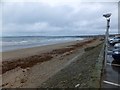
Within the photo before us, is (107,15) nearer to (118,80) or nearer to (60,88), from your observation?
(118,80)

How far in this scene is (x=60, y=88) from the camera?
1035 cm

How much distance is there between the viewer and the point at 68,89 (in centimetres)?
983

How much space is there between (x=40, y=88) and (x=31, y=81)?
2.80 m

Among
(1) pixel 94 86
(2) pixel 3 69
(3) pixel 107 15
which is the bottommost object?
(2) pixel 3 69

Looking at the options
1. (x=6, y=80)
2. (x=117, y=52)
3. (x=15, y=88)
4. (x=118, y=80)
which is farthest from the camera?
(x=117, y=52)

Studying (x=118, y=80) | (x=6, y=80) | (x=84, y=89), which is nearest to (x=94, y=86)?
(x=84, y=89)

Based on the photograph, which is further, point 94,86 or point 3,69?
point 3,69

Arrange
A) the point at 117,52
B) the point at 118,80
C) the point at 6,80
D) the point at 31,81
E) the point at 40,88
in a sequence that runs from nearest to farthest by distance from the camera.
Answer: the point at 118,80 → the point at 40,88 → the point at 31,81 → the point at 6,80 → the point at 117,52

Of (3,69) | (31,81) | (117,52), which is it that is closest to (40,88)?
(31,81)

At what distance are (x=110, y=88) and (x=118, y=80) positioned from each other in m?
1.79

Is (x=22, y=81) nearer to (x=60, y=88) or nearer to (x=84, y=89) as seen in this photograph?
(x=60, y=88)

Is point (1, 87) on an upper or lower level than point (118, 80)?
lower

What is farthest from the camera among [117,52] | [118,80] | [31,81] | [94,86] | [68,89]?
[117,52]

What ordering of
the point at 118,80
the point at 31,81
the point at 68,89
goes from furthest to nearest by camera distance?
1. the point at 31,81
2. the point at 118,80
3. the point at 68,89
